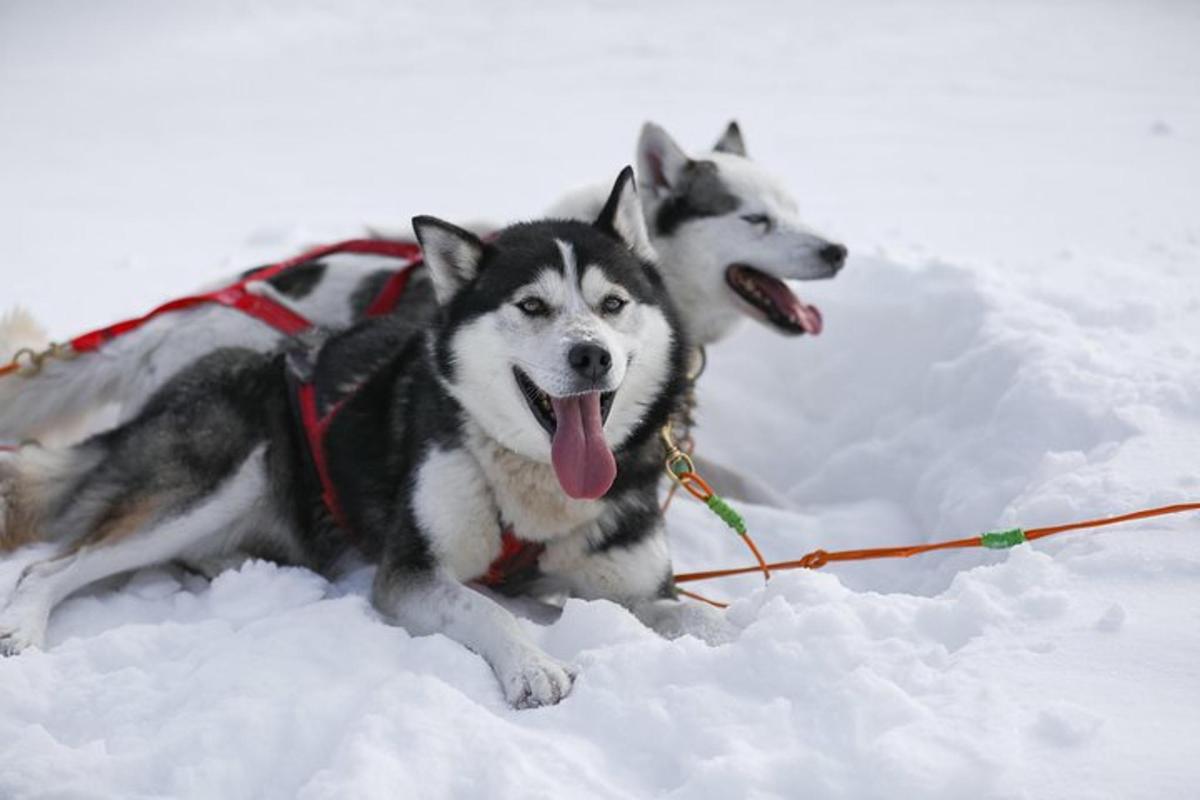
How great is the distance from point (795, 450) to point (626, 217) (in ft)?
5.98

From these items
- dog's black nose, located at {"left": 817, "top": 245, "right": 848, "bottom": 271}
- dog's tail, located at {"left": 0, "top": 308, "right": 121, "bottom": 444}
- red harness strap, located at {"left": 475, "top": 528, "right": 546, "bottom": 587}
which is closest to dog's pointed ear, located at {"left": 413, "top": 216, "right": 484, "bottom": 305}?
red harness strap, located at {"left": 475, "top": 528, "right": 546, "bottom": 587}

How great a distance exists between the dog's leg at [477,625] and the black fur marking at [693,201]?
68.2 inches

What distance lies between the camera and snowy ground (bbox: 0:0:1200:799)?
5.53 ft

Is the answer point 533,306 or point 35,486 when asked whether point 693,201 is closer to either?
point 533,306

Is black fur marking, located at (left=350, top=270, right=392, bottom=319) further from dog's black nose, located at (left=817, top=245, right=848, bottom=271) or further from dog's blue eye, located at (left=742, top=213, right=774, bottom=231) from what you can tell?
dog's black nose, located at (left=817, top=245, right=848, bottom=271)

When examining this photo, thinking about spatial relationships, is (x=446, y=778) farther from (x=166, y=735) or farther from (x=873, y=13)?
(x=873, y=13)

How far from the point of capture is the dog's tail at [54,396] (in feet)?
10.4

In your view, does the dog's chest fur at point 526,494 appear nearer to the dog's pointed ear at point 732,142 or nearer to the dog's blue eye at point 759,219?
the dog's blue eye at point 759,219

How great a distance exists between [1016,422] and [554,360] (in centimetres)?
166

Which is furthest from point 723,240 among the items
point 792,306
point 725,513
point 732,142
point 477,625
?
point 477,625

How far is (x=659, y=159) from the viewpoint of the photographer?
145 inches

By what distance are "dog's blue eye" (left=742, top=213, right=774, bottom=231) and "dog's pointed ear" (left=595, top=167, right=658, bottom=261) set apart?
108 centimetres

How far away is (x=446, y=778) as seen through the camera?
1.65 metres

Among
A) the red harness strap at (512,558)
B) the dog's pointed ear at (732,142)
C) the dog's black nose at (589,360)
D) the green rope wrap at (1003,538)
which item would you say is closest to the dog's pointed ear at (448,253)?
the dog's black nose at (589,360)
